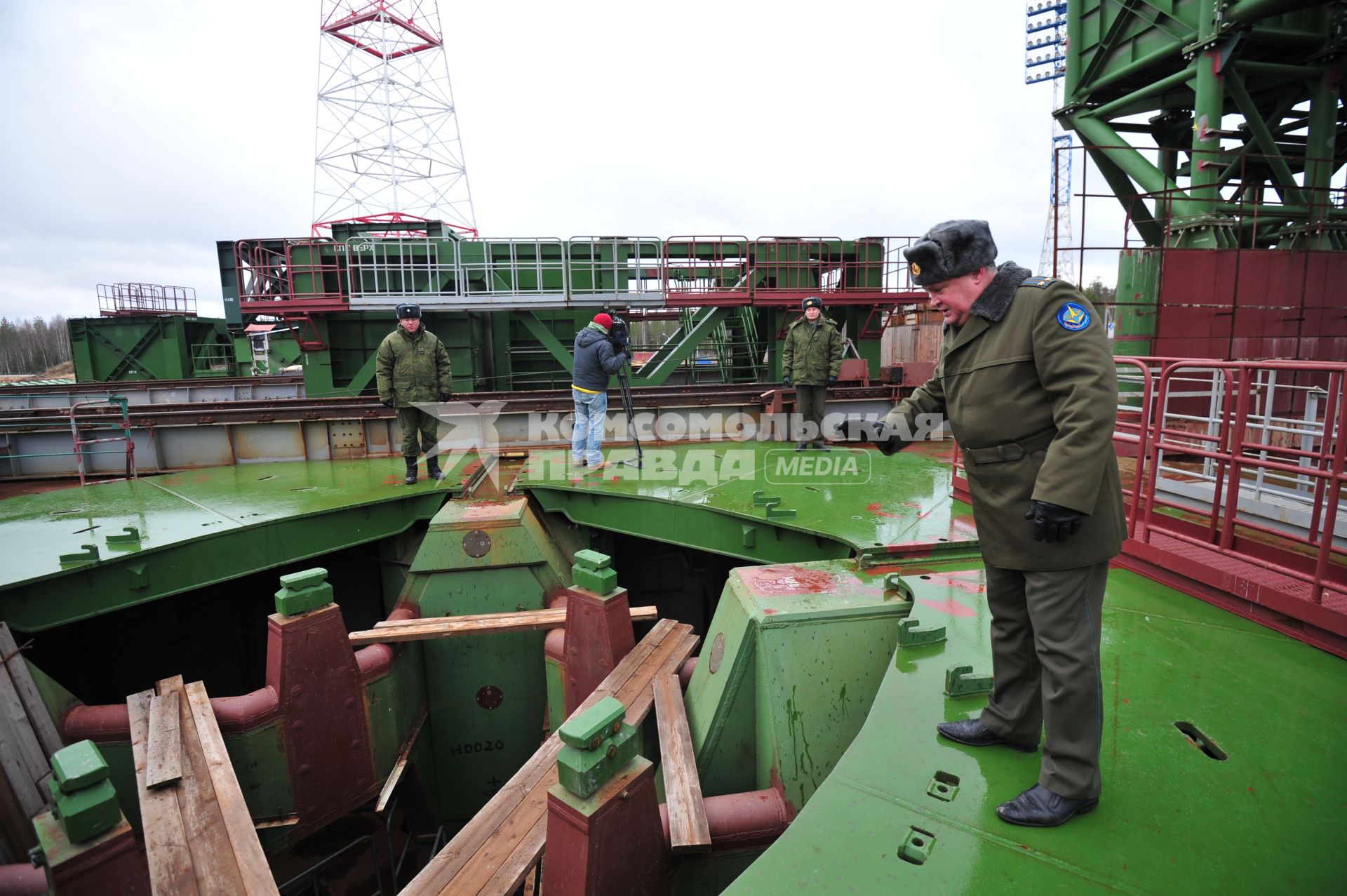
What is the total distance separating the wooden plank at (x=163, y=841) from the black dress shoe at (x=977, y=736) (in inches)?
123

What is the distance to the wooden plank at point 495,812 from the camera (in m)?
2.48

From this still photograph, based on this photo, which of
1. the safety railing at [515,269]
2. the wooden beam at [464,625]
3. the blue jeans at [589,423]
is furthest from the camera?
the safety railing at [515,269]

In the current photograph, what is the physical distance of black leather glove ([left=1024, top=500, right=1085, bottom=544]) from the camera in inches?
69.5

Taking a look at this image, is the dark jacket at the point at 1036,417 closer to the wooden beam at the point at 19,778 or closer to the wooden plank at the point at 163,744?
the wooden plank at the point at 163,744

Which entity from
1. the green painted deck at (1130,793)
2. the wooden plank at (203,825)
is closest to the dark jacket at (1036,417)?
the green painted deck at (1130,793)

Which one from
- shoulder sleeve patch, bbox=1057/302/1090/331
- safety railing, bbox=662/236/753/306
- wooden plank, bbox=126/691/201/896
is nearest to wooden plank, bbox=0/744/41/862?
wooden plank, bbox=126/691/201/896

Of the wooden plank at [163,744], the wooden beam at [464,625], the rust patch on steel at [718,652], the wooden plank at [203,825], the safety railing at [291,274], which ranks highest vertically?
the safety railing at [291,274]

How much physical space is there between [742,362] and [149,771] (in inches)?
527

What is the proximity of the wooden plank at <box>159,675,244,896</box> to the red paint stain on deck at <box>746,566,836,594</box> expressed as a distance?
2647 millimetres

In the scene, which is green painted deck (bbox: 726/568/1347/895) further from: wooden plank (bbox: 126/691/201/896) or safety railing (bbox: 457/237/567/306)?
safety railing (bbox: 457/237/567/306)

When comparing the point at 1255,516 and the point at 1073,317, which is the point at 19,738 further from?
the point at 1255,516

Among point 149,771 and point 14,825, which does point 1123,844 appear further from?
point 14,825

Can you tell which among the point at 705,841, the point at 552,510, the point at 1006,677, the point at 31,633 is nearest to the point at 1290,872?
the point at 1006,677

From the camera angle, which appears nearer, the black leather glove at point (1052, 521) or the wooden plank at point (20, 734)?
the black leather glove at point (1052, 521)
